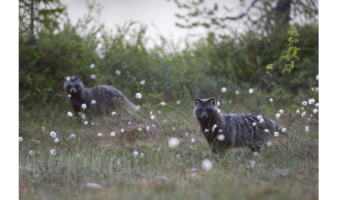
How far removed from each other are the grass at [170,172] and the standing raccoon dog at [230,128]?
1.04 ft

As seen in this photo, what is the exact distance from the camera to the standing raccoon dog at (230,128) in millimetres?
7105

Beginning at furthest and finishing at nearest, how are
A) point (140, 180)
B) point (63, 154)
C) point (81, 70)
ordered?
point (81, 70), point (63, 154), point (140, 180)

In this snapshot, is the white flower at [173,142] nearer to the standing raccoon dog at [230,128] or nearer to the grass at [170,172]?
the grass at [170,172]

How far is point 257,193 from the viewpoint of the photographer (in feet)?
13.7

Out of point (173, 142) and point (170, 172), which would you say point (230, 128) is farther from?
point (170, 172)

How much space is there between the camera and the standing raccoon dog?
7105 mm

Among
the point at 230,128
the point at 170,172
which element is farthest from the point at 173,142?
the point at 230,128

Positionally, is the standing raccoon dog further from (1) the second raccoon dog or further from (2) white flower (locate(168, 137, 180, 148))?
(1) the second raccoon dog

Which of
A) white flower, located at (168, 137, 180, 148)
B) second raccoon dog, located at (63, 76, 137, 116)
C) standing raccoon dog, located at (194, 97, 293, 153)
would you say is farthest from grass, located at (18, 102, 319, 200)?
second raccoon dog, located at (63, 76, 137, 116)

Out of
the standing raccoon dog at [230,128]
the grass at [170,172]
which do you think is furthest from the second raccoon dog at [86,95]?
the standing raccoon dog at [230,128]

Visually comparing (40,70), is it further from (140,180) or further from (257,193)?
(257,193)
